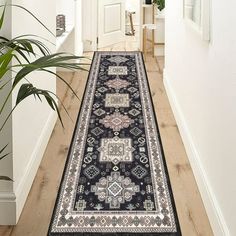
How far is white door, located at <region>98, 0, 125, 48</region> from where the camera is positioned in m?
7.47

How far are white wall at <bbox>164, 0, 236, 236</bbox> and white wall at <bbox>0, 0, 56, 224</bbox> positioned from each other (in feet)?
3.46

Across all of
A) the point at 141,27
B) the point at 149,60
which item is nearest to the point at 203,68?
the point at 149,60

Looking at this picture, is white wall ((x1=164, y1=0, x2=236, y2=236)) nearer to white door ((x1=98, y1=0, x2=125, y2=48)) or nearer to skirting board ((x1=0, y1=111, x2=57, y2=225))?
skirting board ((x1=0, y1=111, x2=57, y2=225))

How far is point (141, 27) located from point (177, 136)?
3.84m

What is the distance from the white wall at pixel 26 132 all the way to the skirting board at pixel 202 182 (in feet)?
3.43

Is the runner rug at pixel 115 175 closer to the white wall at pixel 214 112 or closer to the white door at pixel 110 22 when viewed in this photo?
the white wall at pixel 214 112

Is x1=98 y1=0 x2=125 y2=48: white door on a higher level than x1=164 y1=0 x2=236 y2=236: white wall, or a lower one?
higher

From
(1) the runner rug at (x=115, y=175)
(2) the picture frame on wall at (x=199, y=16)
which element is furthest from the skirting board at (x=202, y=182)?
(2) the picture frame on wall at (x=199, y=16)

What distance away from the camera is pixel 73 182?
254 cm

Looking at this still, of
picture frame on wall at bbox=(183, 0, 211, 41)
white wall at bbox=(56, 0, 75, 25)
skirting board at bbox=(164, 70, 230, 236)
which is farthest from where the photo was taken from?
white wall at bbox=(56, 0, 75, 25)

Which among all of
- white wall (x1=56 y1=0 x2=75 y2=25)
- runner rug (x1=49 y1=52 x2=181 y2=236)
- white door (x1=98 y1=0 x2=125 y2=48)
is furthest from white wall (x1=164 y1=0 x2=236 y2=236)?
white door (x1=98 y1=0 x2=125 y2=48)

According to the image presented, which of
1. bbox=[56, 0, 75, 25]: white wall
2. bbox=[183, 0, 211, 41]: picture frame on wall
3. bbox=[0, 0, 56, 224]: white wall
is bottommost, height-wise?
bbox=[0, 0, 56, 224]: white wall

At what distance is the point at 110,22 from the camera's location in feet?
25.4

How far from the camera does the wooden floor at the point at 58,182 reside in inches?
81.6
